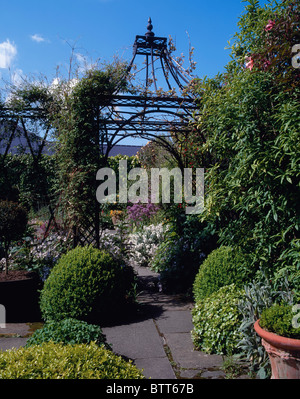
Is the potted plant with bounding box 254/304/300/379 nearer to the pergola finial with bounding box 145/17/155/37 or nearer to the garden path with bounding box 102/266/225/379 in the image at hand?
the garden path with bounding box 102/266/225/379

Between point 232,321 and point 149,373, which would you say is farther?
point 232,321

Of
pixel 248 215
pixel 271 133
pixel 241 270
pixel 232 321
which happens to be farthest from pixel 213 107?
pixel 232 321

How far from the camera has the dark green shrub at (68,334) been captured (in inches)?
113

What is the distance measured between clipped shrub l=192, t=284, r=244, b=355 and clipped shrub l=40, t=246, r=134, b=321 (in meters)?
1.06

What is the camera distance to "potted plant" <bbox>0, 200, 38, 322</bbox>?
15.2 feet

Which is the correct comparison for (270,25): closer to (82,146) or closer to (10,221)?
(82,146)

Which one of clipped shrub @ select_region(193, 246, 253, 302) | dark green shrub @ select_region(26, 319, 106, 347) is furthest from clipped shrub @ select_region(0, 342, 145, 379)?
clipped shrub @ select_region(193, 246, 253, 302)

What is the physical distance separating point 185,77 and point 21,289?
13.6ft

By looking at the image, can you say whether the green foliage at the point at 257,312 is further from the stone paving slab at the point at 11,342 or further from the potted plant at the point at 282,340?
the stone paving slab at the point at 11,342

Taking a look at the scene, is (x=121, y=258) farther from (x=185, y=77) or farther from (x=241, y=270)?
(x=185, y=77)

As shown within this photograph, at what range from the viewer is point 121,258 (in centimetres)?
528

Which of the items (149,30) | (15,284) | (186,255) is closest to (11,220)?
(15,284)
